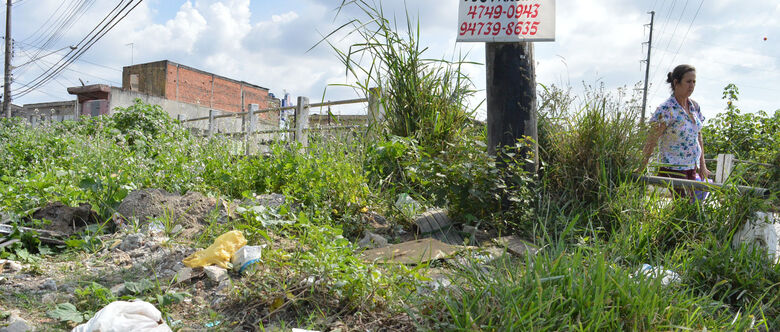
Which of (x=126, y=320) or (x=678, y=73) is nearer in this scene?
(x=126, y=320)

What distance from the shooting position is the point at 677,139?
385 cm

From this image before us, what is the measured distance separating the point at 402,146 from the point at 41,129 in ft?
29.6

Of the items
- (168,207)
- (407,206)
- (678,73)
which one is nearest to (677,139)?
(678,73)

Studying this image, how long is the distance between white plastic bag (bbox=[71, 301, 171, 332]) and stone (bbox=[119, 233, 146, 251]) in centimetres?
126

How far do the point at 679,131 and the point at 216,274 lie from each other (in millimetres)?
3457

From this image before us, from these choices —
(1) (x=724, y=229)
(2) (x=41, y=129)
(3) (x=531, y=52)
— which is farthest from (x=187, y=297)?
(2) (x=41, y=129)

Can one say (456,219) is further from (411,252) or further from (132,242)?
(132,242)

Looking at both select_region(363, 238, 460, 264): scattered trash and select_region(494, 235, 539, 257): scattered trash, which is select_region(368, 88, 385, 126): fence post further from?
select_region(494, 235, 539, 257): scattered trash

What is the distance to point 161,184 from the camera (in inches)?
170

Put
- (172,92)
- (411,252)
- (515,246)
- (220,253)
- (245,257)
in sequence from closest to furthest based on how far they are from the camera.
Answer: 1. (245,257)
2. (220,253)
3. (411,252)
4. (515,246)
5. (172,92)

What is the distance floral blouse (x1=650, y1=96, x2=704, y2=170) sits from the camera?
12.6 ft

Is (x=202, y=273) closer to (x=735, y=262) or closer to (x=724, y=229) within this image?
(x=735, y=262)

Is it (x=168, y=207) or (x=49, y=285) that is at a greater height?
(x=168, y=207)

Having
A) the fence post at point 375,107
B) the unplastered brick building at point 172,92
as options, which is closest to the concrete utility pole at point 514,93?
the fence post at point 375,107
